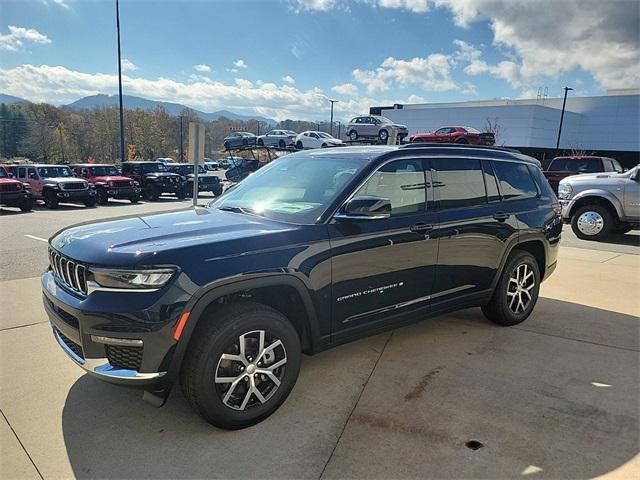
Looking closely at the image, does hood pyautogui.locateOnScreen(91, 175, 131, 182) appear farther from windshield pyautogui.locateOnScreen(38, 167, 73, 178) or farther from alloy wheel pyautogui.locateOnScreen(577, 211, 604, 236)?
alloy wheel pyautogui.locateOnScreen(577, 211, 604, 236)

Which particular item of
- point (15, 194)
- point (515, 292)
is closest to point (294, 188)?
point (515, 292)

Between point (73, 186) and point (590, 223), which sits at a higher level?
point (590, 223)

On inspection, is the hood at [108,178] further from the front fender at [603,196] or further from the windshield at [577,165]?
the windshield at [577,165]

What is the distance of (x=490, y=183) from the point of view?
14.7 ft

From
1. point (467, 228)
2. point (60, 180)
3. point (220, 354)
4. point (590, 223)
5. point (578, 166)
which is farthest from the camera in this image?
point (60, 180)

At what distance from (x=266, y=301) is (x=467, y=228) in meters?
2.02

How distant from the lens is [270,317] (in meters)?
2.87

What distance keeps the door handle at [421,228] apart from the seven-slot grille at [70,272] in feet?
7.69

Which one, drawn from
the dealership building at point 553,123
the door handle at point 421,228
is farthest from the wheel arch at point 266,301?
the dealership building at point 553,123

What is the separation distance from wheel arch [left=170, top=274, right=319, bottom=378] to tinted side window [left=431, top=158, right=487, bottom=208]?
1.64 meters

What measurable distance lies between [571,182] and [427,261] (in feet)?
29.8

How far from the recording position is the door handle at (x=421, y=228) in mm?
3662

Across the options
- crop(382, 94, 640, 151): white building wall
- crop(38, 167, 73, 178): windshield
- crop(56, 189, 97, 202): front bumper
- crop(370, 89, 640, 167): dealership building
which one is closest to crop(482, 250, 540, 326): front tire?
crop(56, 189, 97, 202): front bumper

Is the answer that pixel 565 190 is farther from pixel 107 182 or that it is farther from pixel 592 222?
pixel 107 182
